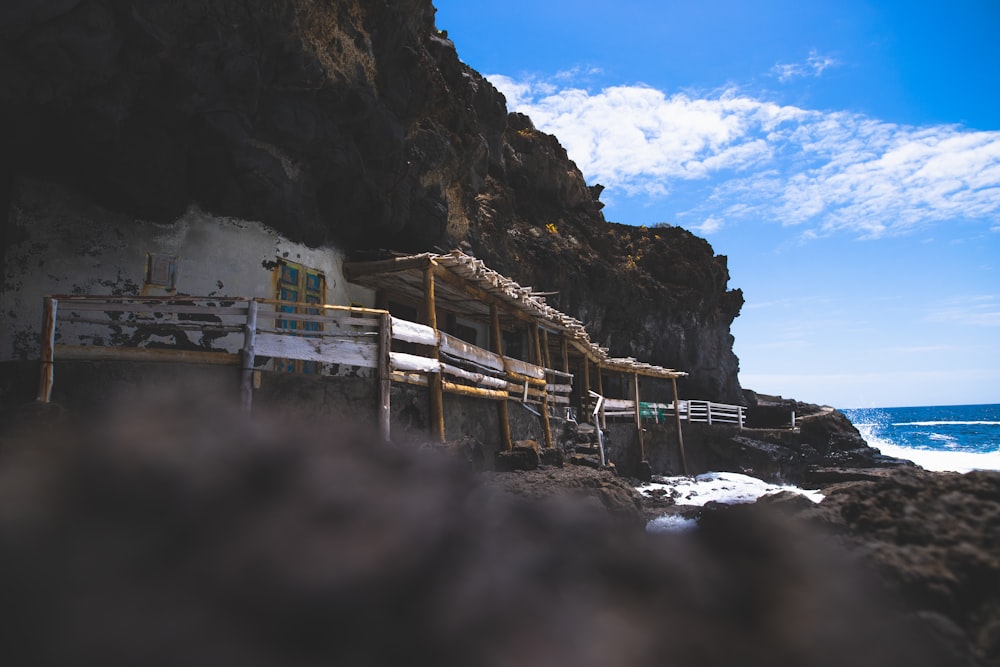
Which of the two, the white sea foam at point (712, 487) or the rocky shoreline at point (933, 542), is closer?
the rocky shoreline at point (933, 542)

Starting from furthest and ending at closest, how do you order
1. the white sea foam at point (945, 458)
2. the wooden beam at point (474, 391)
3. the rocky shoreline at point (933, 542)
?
the white sea foam at point (945, 458) < the wooden beam at point (474, 391) < the rocky shoreline at point (933, 542)

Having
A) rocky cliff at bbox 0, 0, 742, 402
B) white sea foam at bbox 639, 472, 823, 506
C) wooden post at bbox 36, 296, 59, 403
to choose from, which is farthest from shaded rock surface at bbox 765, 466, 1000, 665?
white sea foam at bbox 639, 472, 823, 506

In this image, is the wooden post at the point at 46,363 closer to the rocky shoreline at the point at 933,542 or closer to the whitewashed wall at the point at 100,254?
the whitewashed wall at the point at 100,254

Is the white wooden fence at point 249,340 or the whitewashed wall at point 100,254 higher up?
the whitewashed wall at point 100,254

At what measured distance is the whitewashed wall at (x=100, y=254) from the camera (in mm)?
9367

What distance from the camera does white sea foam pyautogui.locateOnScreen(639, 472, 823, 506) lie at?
1838 cm

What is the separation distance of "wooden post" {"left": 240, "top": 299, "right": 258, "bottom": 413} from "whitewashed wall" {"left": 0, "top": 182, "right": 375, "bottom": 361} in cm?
342

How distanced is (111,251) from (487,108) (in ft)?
48.7

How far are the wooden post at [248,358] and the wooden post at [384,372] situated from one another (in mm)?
1828

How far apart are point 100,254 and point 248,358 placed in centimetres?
409

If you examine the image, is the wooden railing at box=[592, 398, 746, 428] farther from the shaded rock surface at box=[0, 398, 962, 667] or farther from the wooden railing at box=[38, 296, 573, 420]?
the shaded rock surface at box=[0, 398, 962, 667]

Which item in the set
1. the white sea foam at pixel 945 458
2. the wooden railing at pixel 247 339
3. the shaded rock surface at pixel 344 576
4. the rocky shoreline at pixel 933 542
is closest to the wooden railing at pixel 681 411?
the white sea foam at pixel 945 458

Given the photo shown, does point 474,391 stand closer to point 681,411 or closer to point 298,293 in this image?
point 298,293

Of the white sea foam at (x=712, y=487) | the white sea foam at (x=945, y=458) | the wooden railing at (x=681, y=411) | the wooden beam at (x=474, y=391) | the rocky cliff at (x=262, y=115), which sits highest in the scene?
the rocky cliff at (x=262, y=115)
